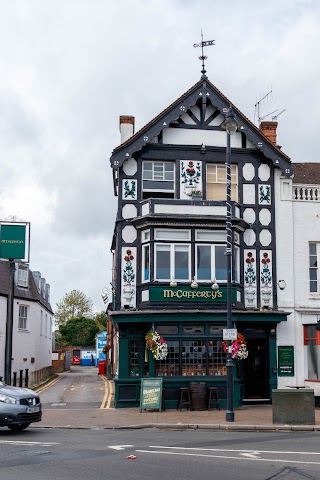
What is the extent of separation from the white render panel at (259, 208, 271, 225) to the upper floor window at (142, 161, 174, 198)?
3.63 m

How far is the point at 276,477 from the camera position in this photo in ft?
33.3

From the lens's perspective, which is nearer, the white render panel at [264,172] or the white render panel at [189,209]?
the white render panel at [189,209]

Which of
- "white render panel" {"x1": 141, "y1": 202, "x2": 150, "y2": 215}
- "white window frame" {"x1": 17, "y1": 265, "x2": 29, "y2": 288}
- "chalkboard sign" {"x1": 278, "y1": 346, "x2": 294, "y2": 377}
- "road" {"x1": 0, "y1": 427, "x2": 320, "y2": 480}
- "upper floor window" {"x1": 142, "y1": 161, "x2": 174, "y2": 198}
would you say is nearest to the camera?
"road" {"x1": 0, "y1": 427, "x2": 320, "y2": 480}

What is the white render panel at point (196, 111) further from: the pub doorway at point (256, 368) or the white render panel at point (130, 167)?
the pub doorway at point (256, 368)

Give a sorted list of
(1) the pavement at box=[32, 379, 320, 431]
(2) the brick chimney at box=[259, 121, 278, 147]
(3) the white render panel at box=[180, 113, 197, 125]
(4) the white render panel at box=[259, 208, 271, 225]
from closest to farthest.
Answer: (1) the pavement at box=[32, 379, 320, 431] → (3) the white render panel at box=[180, 113, 197, 125] → (4) the white render panel at box=[259, 208, 271, 225] → (2) the brick chimney at box=[259, 121, 278, 147]

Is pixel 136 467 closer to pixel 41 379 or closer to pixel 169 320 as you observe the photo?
pixel 169 320

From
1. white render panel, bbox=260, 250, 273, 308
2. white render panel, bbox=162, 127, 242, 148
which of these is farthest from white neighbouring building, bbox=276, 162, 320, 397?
white render panel, bbox=162, 127, 242, 148

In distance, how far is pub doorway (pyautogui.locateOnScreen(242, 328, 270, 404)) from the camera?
2464 centimetres

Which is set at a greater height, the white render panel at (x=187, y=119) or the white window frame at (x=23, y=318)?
the white render panel at (x=187, y=119)

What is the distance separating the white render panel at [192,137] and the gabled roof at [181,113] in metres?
0.59

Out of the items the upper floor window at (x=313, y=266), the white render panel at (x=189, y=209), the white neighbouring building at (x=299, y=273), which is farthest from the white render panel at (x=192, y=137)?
the upper floor window at (x=313, y=266)

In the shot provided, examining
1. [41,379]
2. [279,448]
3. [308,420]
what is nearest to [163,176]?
[308,420]

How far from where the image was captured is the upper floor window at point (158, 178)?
81.3 ft

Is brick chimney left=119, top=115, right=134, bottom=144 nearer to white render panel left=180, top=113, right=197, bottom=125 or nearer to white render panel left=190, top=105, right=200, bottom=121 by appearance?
white render panel left=180, top=113, right=197, bottom=125
